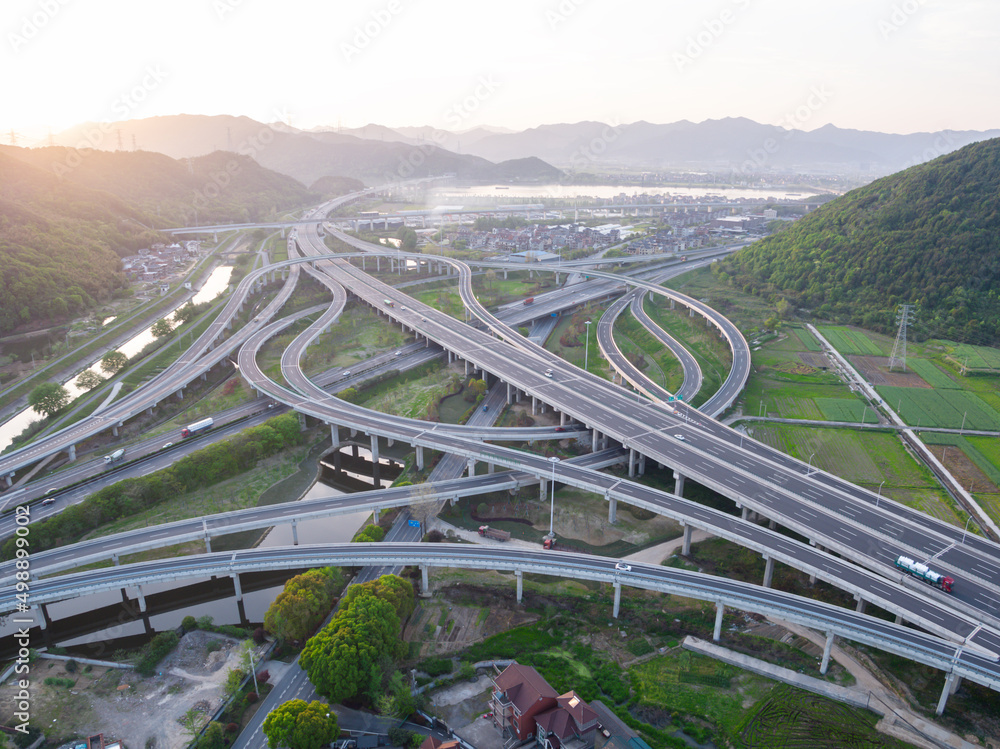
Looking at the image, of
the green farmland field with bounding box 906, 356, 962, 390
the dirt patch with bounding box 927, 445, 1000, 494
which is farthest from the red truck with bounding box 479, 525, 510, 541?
the green farmland field with bounding box 906, 356, 962, 390

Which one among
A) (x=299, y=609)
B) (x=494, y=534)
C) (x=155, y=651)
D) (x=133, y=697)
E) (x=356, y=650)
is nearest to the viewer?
(x=356, y=650)

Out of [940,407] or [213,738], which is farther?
[940,407]

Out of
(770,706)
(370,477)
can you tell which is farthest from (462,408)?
(770,706)

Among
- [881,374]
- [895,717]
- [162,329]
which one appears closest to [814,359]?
[881,374]

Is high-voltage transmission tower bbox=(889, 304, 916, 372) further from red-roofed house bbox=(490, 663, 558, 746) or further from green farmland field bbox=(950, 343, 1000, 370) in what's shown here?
red-roofed house bbox=(490, 663, 558, 746)

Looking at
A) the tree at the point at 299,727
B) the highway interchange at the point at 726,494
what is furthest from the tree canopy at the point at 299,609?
the tree at the point at 299,727

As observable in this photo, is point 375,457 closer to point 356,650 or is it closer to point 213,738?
point 356,650

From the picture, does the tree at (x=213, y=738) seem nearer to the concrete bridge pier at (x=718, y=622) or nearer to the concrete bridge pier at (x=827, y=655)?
the concrete bridge pier at (x=718, y=622)
